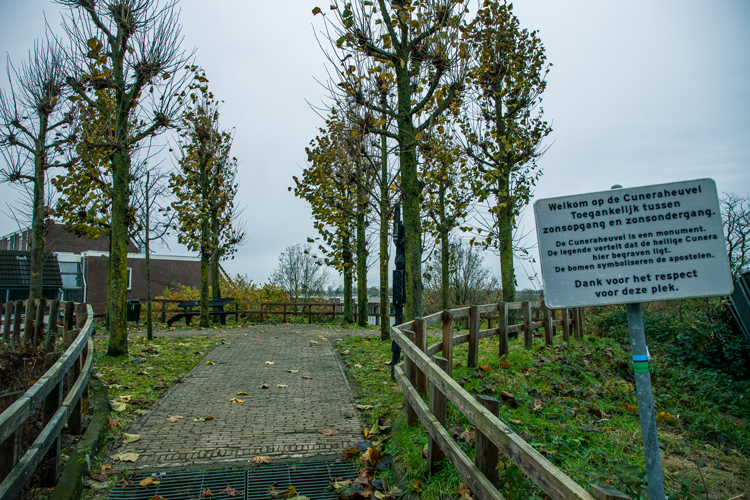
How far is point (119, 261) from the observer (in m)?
10.9

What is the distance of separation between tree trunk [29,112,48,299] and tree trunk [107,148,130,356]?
5.77m

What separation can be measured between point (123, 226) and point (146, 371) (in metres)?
3.50

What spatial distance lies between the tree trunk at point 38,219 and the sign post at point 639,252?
16.3 metres

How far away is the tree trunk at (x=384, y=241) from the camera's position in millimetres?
14164

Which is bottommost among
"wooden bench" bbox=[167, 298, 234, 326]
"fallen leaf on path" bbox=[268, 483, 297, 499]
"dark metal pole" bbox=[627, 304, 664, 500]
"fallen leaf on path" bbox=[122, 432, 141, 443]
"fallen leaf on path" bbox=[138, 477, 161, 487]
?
"fallen leaf on path" bbox=[268, 483, 297, 499]

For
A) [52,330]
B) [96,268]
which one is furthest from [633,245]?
[96,268]

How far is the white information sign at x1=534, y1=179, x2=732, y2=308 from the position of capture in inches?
88.8

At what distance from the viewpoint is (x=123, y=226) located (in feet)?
35.9

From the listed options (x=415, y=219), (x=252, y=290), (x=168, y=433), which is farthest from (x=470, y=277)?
(x=168, y=433)

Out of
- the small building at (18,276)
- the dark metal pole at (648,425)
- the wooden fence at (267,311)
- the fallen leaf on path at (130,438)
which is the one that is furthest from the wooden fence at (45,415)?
the small building at (18,276)

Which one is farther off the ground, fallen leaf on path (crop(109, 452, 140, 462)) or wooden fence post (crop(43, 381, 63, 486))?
wooden fence post (crop(43, 381, 63, 486))

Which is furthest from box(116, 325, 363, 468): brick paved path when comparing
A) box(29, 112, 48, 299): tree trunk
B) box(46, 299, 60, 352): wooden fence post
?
box(29, 112, 48, 299): tree trunk

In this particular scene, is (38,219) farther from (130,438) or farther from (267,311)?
(130,438)

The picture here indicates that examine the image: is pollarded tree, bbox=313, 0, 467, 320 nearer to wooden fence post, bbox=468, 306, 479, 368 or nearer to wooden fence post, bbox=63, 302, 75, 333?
wooden fence post, bbox=468, 306, 479, 368
